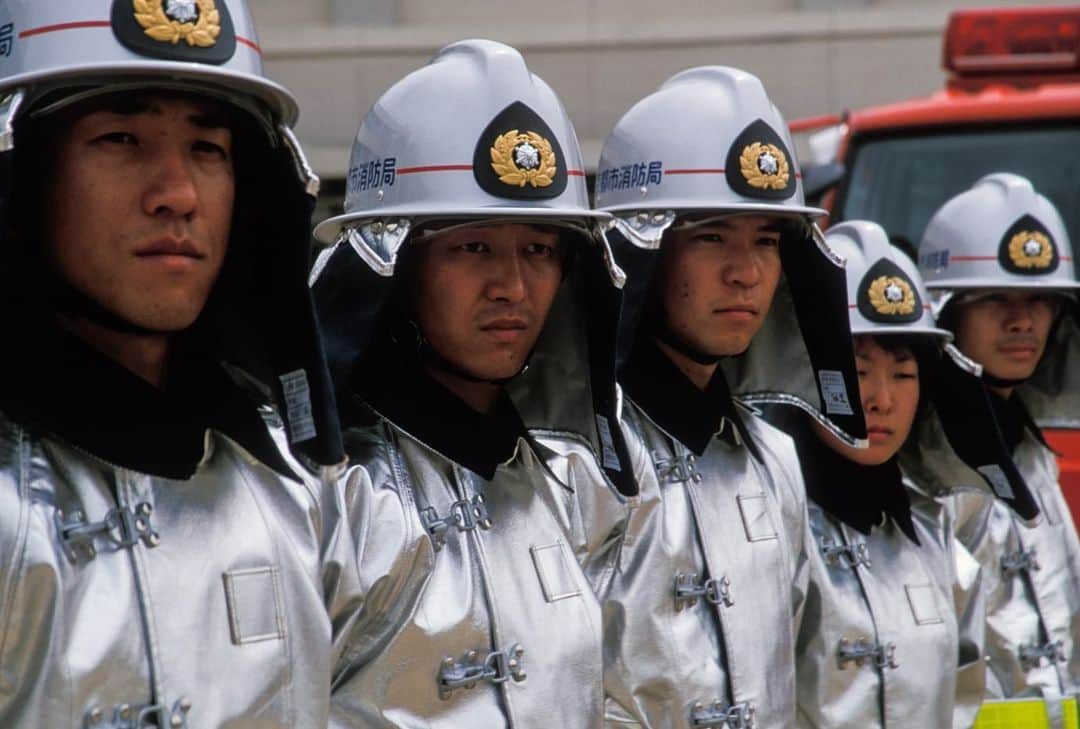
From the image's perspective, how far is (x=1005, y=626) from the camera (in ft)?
19.3

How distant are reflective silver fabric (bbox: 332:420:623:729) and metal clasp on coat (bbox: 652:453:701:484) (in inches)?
22.2

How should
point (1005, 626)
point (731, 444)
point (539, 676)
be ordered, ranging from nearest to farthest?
point (539, 676) → point (731, 444) → point (1005, 626)

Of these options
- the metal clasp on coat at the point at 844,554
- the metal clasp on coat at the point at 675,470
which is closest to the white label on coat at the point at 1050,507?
the metal clasp on coat at the point at 844,554

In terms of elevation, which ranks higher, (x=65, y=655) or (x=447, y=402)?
(x=447, y=402)

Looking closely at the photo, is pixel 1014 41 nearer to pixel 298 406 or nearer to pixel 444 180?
pixel 444 180

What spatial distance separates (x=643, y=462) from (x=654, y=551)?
21 cm

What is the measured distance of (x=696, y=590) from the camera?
4027 millimetres

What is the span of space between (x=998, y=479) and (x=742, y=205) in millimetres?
1569

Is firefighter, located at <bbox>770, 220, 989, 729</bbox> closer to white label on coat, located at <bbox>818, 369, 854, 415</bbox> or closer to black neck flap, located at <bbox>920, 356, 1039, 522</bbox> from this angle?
black neck flap, located at <bbox>920, 356, 1039, 522</bbox>

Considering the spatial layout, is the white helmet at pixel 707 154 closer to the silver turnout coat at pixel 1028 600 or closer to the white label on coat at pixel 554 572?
the white label on coat at pixel 554 572

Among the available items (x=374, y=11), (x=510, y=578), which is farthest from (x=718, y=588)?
(x=374, y=11)

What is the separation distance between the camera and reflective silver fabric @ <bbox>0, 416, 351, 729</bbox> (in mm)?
2461

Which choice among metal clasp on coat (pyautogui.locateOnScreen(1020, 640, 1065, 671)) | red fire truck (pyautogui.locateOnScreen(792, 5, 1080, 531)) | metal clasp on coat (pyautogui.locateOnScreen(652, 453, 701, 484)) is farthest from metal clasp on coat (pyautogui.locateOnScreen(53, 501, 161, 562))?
red fire truck (pyautogui.locateOnScreen(792, 5, 1080, 531))

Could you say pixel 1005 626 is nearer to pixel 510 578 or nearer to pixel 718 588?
pixel 718 588
